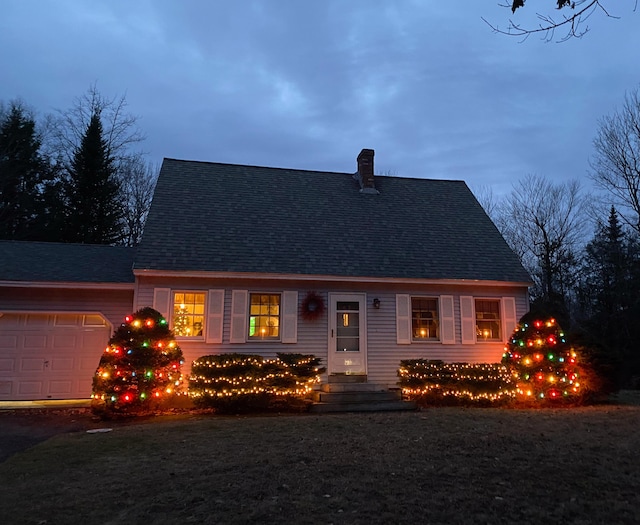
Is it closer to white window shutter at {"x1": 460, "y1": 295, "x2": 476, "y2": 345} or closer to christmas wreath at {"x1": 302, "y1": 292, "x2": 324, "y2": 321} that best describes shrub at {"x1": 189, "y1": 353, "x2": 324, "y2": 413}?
christmas wreath at {"x1": 302, "y1": 292, "x2": 324, "y2": 321}

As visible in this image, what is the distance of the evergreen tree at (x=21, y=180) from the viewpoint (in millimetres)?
21672

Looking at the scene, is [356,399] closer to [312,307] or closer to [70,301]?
[312,307]

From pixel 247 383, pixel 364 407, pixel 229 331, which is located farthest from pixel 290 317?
pixel 364 407

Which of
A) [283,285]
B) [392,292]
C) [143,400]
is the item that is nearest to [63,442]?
[143,400]

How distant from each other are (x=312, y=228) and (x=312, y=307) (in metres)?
2.56

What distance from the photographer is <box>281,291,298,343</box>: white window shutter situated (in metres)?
11.4

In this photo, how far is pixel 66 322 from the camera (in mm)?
11227

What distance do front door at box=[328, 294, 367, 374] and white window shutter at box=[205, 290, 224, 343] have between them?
266 centimetres

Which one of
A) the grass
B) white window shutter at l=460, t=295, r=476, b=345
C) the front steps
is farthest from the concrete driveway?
white window shutter at l=460, t=295, r=476, b=345

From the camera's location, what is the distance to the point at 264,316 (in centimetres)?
1168

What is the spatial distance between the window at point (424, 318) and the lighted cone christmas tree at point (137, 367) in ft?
19.9

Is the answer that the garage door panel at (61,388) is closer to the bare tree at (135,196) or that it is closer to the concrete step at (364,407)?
the concrete step at (364,407)

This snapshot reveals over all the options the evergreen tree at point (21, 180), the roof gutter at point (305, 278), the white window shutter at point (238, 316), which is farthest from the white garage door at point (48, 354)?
the evergreen tree at point (21, 180)

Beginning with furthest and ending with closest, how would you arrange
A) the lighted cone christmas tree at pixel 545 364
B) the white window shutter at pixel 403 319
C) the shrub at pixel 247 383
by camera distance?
the white window shutter at pixel 403 319 < the lighted cone christmas tree at pixel 545 364 < the shrub at pixel 247 383
